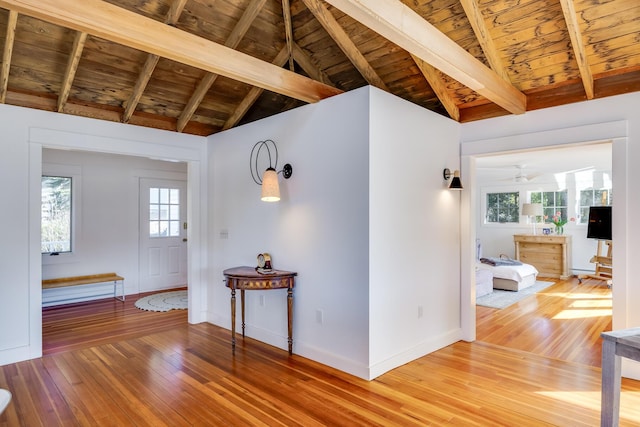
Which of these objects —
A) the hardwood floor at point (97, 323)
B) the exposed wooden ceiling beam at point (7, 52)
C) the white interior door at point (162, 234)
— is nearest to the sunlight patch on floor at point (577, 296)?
the hardwood floor at point (97, 323)

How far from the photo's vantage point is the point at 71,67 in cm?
338

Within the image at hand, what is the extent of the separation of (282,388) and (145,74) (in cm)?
319

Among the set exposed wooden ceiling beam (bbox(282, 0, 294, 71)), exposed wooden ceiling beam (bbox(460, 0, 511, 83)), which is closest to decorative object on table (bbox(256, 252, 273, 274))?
exposed wooden ceiling beam (bbox(282, 0, 294, 71))

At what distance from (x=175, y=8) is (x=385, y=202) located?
240cm

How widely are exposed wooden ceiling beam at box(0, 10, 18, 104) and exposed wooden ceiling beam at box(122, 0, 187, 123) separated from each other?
3.29ft

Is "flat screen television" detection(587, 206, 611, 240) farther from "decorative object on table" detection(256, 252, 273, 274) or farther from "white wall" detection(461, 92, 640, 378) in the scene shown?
"decorative object on table" detection(256, 252, 273, 274)

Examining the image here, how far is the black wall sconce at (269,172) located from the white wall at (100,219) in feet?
10.8

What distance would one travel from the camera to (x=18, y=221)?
139 inches

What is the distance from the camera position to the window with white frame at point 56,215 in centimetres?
567

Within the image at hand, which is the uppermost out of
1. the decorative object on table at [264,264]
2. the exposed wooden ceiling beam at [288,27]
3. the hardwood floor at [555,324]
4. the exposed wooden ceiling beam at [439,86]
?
the exposed wooden ceiling beam at [288,27]

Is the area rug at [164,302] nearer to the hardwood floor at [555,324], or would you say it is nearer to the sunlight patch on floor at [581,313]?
the hardwood floor at [555,324]

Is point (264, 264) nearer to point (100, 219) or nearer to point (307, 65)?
point (307, 65)

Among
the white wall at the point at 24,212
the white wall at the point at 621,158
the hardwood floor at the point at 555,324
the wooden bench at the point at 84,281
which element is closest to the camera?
the white wall at the point at 621,158

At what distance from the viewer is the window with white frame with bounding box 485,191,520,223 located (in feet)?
28.7
